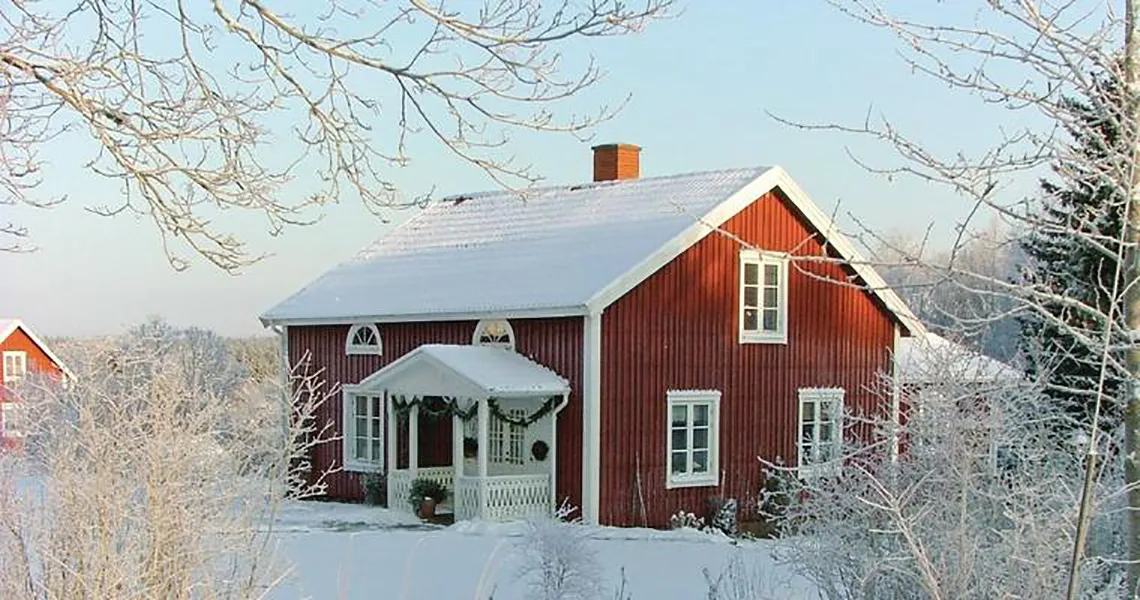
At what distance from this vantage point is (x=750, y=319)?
19219 mm

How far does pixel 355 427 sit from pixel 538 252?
13.5 feet

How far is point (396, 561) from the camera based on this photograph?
14320 millimetres

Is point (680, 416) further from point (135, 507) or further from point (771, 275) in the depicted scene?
point (135, 507)

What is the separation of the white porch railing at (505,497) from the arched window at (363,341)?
3470mm

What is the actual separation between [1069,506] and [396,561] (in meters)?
8.86

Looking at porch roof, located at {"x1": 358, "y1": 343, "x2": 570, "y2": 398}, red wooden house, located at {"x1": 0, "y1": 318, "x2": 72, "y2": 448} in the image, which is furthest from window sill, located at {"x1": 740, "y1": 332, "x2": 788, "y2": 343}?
red wooden house, located at {"x1": 0, "y1": 318, "x2": 72, "y2": 448}

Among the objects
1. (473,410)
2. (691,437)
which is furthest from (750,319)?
(473,410)

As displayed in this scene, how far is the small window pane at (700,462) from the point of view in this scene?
728 inches

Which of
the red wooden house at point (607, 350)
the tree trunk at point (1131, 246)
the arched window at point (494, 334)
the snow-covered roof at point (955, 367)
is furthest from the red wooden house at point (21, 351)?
the tree trunk at point (1131, 246)

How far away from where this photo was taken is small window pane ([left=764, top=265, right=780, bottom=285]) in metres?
19.4

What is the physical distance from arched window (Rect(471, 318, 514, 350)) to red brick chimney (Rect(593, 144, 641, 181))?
15.1 ft

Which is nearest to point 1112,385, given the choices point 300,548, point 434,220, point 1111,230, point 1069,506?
point 1111,230

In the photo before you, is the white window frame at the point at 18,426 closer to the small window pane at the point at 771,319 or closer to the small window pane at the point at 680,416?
the small window pane at the point at 680,416

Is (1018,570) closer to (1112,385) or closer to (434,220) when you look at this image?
(1112,385)
